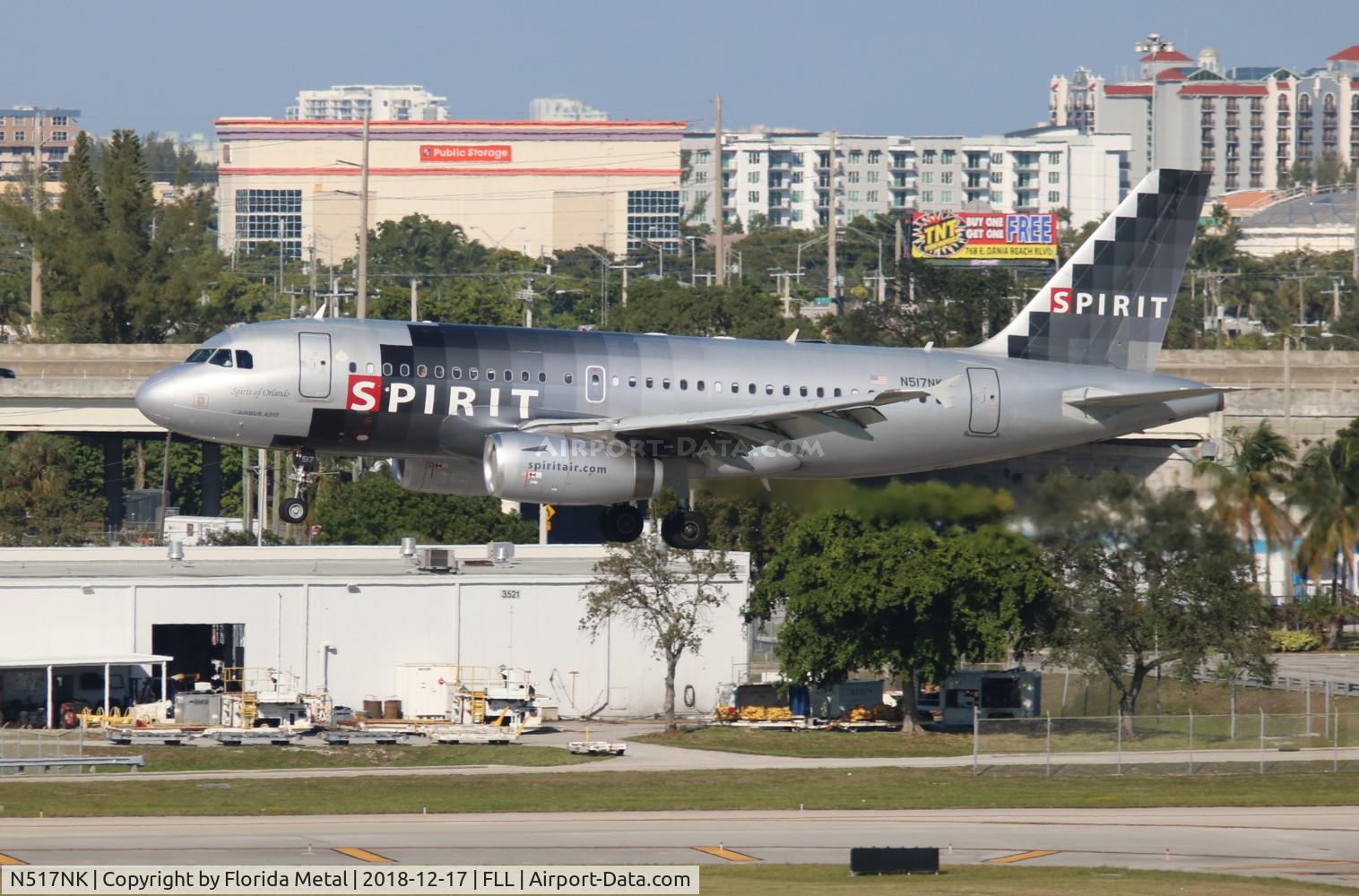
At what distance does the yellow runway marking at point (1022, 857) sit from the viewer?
182 ft

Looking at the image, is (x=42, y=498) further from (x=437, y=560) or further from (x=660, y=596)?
(x=660, y=596)

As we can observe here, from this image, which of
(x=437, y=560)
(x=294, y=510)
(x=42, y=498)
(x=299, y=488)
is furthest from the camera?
(x=42, y=498)

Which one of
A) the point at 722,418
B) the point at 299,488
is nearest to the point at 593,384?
the point at 722,418

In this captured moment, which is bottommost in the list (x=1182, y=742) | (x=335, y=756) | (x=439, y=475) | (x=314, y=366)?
(x=335, y=756)

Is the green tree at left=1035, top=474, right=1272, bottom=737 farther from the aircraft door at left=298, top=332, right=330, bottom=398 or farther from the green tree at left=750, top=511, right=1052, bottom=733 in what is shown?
the aircraft door at left=298, top=332, right=330, bottom=398

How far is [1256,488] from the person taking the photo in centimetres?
7575

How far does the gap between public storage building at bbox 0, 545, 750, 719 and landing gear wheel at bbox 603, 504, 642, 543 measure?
37.4 metres

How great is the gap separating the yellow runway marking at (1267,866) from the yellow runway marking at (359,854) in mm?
21290

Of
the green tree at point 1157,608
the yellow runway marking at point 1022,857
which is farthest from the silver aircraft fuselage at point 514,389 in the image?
the green tree at point 1157,608

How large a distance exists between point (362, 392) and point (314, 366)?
1337mm

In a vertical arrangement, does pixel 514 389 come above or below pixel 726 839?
above

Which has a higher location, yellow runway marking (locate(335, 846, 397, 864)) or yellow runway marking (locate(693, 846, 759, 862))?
yellow runway marking (locate(335, 846, 397, 864))

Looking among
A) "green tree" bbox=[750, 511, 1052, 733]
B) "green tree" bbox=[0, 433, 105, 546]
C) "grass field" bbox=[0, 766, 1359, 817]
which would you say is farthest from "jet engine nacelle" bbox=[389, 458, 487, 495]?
"green tree" bbox=[0, 433, 105, 546]

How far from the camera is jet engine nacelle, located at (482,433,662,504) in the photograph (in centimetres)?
4981
